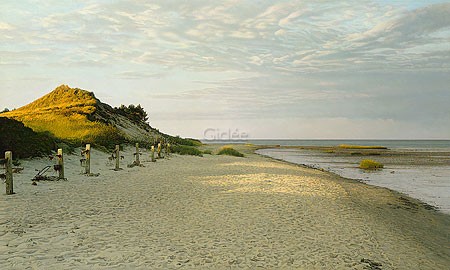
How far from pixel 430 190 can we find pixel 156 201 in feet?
52.6

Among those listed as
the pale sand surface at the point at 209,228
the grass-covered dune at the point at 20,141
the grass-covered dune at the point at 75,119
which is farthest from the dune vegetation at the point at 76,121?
the pale sand surface at the point at 209,228

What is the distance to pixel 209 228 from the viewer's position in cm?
988

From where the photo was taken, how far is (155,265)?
7.27 m

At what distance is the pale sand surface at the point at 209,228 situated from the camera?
7.70m

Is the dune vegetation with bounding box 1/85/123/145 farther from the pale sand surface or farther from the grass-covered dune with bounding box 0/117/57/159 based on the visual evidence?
the pale sand surface

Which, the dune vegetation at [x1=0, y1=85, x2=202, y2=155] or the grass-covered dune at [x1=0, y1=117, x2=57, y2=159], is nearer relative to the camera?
the grass-covered dune at [x1=0, y1=117, x2=57, y2=159]

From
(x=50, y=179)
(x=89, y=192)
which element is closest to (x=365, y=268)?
(x=89, y=192)

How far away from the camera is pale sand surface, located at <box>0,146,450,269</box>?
7695mm

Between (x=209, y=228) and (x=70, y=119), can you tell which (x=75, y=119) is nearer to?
(x=70, y=119)

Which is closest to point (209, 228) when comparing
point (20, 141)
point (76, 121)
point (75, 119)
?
point (20, 141)

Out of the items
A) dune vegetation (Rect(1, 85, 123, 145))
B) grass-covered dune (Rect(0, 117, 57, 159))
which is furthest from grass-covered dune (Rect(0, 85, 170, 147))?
grass-covered dune (Rect(0, 117, 57, 159))

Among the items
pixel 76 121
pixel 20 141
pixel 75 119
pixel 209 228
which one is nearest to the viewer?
pixel 209 228

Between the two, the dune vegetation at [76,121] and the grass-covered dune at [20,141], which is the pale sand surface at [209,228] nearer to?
the grass-covered dune at [20,141]

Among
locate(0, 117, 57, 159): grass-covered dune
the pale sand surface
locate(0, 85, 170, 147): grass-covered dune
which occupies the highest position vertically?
locate(0, 85, 170, 147): grass-covered dune
